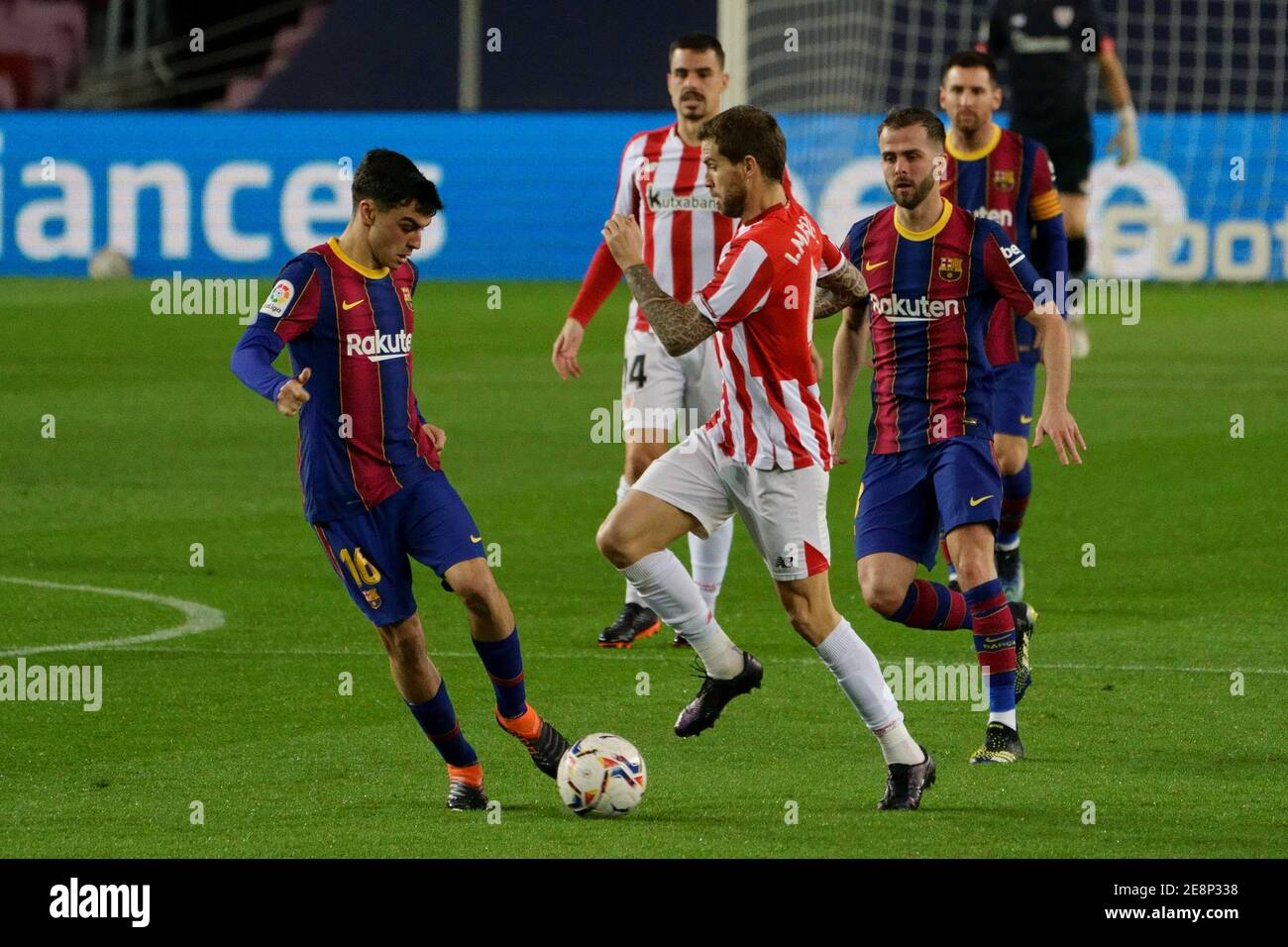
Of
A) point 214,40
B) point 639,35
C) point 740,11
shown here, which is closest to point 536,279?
point 639,35

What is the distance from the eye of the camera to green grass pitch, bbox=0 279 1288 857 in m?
5.87

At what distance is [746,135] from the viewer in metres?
6.22

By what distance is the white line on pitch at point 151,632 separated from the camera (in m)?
8.37

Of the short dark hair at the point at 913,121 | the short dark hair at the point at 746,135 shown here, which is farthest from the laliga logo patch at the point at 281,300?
the short dark hair at the point at 913,121

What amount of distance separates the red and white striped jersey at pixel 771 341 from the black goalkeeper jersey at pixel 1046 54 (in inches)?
286

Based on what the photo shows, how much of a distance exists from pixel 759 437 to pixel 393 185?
48.9 inches

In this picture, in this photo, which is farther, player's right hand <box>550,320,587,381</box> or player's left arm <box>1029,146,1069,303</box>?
player's left arm <box>1029,146,1069,303</box>

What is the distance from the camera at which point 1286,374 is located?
1756 centimetres

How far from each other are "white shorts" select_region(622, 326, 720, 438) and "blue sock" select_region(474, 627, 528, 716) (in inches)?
105
